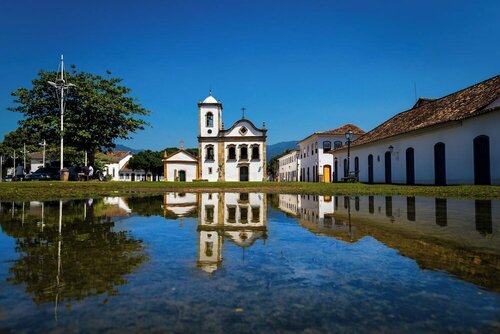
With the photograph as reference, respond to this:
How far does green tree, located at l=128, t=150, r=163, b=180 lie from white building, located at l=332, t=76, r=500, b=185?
5222 centimetres

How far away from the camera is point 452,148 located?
18.8 metres

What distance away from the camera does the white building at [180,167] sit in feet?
153

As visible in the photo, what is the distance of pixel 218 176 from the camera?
4559cm

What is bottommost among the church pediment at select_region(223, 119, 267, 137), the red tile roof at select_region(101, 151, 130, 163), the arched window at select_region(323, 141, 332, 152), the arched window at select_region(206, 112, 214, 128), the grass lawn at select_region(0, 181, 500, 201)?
the grass lawn at select_region(0, 181, 500, 201)

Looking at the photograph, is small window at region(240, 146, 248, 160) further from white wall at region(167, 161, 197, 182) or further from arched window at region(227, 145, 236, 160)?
white wall at region(167, 161, 197, 182)

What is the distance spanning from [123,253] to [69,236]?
131cm

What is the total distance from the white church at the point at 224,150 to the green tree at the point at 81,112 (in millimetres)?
19550

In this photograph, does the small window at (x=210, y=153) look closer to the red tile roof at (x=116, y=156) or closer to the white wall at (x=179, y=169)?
the white wall at (x=179, y=169)

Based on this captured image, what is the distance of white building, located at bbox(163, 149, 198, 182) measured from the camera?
1842 inches

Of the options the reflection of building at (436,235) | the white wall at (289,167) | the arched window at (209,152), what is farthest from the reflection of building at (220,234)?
the white wall at (289,167)

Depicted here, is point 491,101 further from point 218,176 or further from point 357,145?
point 218,176

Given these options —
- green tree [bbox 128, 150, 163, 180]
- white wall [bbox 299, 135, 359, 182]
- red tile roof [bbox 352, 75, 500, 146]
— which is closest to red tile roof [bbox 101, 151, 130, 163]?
green tree [bbox 128, 150, 163, 180]

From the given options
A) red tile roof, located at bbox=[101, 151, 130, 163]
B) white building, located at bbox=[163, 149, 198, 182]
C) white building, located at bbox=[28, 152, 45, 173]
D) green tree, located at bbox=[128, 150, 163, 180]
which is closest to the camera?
white building, located at bbox=[163, 149, 198, 182]

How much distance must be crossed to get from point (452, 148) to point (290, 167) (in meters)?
51.6
